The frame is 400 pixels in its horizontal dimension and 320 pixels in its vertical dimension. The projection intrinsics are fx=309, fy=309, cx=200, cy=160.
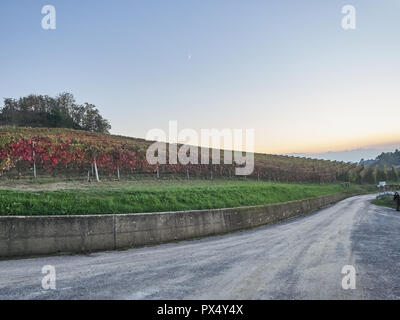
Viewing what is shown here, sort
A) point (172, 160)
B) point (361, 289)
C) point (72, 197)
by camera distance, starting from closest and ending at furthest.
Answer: point (361, 289)
point (72, 197)
point (172, 160)

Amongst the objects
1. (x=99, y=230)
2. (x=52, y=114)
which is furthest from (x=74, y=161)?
(x=52, y=114)

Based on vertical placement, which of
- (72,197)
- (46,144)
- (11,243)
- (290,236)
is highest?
(46,144)

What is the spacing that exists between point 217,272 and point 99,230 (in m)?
4.47

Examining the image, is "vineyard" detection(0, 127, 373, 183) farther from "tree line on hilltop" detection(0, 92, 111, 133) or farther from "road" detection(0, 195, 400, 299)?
"tree line on hilltop" detection(0, 92, 111, 133)

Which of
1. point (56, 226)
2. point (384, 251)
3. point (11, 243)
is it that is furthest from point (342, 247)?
point (11, 243)

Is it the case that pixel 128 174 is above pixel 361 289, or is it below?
above

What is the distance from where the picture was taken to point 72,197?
37.7 feet

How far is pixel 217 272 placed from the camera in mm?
7031

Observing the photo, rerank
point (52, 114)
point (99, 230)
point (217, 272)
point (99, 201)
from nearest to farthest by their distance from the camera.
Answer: point (217, 272)
point (99, 230)
point (99, 201)
point (52, 114)

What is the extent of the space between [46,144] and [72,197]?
48.3ft

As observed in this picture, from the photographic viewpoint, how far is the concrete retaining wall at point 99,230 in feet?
28.0

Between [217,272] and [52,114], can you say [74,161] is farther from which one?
[52,114]
